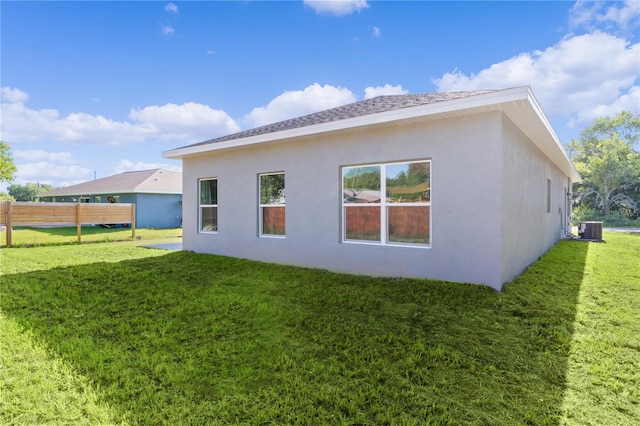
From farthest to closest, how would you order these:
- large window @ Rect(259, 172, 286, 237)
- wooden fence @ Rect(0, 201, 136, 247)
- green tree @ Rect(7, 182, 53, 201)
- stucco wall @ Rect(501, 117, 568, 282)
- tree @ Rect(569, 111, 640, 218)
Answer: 1. green tree @ Rect(7, 182, 53, 201)
2. tree @ Rect(569, 111, 640, 218)
3. wooden fence @ Rect(0, 201, 136, 247)
4. large window @ Rect(259, 172, 286, 237)
5. stucco wall @ Rect(501, 117, 568, 282)

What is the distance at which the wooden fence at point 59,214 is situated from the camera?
12602 millimetres

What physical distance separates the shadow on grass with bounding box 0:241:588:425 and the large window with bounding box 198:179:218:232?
10.5ft

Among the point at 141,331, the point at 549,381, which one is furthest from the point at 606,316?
the point at 141,331

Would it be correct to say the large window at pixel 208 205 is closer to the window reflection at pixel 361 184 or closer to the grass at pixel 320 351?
the grass at pixel 320 351

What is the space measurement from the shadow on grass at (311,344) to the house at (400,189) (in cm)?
69

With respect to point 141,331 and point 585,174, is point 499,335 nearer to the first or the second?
point 141,331

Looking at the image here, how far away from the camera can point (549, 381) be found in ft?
10.1

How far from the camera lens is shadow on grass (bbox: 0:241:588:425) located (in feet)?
8.69

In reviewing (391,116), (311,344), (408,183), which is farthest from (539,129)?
(311,344)

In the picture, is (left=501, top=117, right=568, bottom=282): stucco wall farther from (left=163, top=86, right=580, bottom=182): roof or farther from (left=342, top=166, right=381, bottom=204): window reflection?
(left=342, top=166, right=381, bottom=204): window reflection

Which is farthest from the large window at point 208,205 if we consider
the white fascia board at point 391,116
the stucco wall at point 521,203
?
the stucco wall at point 521,203

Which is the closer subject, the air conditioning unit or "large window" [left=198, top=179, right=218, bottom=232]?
"large window" [left=198, top=179, right=218, bottom=232]

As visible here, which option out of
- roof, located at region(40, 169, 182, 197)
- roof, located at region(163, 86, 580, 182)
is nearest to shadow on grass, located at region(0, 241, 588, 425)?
roof, located at region(163, 86, 580, 182)

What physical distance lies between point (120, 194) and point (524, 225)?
24.4m
